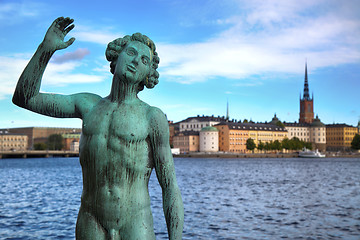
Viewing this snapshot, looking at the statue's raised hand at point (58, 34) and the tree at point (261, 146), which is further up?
the tree at point (261, 146)

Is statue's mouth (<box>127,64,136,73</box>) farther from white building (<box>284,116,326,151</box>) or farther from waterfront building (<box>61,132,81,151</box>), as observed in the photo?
white building (<box>284,116,326,151</box>)

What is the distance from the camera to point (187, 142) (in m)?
153

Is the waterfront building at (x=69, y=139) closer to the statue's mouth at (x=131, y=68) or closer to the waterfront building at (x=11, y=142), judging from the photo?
the waterfront building at (x=11, y=142)

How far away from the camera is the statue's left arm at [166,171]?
232 cm

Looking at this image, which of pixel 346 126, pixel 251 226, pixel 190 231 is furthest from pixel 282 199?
pixel 346 126

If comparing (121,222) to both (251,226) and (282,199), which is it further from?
(282,199)

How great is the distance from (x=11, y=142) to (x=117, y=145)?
168663 millimetres

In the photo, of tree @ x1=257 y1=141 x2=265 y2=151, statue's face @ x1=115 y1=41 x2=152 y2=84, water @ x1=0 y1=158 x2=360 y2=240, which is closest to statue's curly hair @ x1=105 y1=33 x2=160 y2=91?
statue's face @ x1=115 y1=41 x2=152 y2=84

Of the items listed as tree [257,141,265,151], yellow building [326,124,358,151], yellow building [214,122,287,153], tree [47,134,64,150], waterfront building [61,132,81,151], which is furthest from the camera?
yellow building [326,124,358,151]

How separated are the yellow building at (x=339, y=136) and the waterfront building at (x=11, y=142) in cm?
11728

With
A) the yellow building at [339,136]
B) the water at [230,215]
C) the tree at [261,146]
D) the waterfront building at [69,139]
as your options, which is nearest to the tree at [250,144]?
the tree at [261,146]

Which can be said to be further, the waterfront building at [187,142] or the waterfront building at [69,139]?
the waterfront building at [69,139]

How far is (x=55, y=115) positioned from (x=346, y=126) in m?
189

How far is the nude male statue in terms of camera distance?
2.27m
